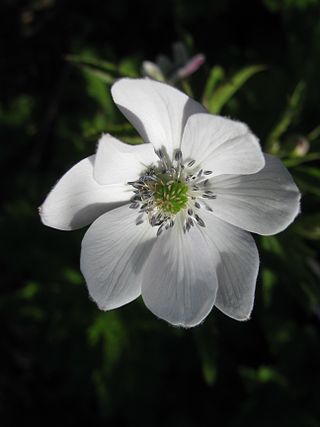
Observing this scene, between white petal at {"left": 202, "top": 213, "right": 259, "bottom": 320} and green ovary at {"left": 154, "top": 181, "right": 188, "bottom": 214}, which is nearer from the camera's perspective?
white petal at {"left": 202, "top": 213, "right": 259, "bottom": 320}

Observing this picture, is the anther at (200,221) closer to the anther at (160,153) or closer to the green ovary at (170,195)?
the green ovary at (170,195)

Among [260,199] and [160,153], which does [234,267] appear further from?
[160,153]

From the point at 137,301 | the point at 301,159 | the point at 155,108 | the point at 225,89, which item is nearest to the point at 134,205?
the point at 155,108

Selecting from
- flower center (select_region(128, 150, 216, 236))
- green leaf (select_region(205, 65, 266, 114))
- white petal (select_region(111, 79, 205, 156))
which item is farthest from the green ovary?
green leaf (select_region(205, 65, 266, 114))

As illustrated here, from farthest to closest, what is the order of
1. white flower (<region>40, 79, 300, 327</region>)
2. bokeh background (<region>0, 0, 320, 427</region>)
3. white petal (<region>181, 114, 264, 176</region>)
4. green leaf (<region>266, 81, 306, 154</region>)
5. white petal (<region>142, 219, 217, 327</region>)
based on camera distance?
1. bokeh background (<region>0, 0, 320, 427</region>)
2. green leaf (<region>266, 81, 306, 154</region>)
3. white petal (<region>142, 219, 217, 327</region>)
4. white flower (<region>40, 79, 300, 327</region>)
5. white petal (<region>181, 114, 264, 176</region>)

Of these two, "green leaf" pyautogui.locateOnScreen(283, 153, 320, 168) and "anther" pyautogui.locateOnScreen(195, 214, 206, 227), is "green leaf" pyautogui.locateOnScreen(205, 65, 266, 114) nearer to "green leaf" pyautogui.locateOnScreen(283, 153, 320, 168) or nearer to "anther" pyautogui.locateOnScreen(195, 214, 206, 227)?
"green leaf" pyautogui.locateOnScreen(283, 153, 320, 168)

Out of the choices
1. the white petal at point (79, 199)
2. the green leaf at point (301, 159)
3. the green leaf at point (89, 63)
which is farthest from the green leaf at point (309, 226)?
the green leaf at point (89, 63)
